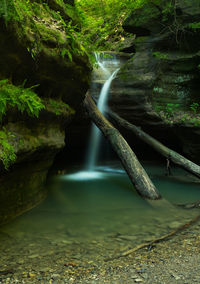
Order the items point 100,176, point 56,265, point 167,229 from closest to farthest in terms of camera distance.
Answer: point 56,265
point 167,229
point 100,176

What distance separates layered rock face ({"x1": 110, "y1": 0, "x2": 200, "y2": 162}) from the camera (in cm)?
930

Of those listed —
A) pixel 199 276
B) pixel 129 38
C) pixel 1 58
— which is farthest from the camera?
pixel 129 38

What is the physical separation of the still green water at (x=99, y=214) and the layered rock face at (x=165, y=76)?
2909mm

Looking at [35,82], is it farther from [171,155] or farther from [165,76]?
[165,76]

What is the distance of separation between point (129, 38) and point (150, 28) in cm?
833

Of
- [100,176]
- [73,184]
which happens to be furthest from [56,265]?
[100,176]

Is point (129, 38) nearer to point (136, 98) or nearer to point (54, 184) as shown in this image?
point (136, 98)

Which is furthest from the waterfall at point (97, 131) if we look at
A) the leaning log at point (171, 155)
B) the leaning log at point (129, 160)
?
the leaning log at point (129, 160)

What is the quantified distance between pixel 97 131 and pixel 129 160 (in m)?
4.76

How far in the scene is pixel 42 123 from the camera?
5414 millimetres

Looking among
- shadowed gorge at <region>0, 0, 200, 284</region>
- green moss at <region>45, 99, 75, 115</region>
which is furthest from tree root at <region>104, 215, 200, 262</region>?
green moss at <region>45, 99, 75, 115</region>

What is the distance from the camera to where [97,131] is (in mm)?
11430

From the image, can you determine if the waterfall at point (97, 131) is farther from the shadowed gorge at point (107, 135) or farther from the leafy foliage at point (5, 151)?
the leafy foliage at point (5, 151)

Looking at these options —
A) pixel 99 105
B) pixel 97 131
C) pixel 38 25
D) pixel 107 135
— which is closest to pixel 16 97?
pixel 38 25
